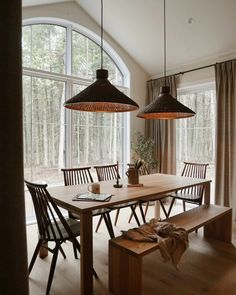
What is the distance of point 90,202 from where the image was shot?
7.24 ft

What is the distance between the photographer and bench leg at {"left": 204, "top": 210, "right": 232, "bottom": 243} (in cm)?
309

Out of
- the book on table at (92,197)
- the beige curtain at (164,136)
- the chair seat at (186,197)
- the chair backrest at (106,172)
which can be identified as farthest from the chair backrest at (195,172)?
the book on table at (92,197)

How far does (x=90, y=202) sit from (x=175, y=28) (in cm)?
333

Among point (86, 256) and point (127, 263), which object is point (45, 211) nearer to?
point (86, 256)

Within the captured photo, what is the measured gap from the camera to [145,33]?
4414 mm

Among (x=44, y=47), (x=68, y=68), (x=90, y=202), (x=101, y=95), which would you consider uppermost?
(x=44, y=47)

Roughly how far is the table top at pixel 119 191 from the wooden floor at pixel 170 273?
70 cm

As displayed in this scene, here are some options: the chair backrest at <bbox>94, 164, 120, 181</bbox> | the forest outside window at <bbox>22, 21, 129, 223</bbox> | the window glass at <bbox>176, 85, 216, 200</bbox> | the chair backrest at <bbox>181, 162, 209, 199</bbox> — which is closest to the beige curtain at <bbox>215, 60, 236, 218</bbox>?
the window glass at <bbox>176, 85, 216, 200</bbox>

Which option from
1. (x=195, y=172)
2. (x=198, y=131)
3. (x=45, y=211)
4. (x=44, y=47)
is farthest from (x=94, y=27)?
(x=45, y=211)

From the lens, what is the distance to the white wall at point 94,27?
12.7 ft

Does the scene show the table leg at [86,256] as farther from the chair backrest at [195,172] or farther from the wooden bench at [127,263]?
the chair backrest at [195,172]

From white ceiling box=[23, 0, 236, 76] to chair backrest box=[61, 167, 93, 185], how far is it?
2.52 meters

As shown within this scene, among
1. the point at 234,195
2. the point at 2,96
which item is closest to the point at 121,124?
the point at 234,195

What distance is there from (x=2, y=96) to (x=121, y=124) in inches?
179
